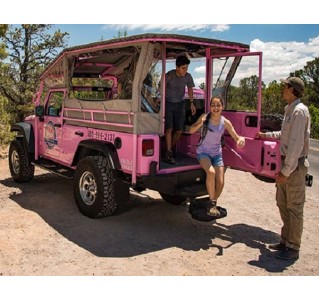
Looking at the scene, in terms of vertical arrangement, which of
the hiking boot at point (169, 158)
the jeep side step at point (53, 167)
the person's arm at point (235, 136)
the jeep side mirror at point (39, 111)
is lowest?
the jeep side step at point (53, 167)

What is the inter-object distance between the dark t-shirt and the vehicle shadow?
181cm

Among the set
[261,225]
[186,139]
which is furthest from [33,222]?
[261,225]

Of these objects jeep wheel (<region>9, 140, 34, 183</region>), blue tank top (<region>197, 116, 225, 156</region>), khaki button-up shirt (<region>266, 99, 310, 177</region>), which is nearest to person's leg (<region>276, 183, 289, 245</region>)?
khaki button-up shirt (<region>266, 99, 310, 177</region>)

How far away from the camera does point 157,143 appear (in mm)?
5074

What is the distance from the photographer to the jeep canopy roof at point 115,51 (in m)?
4.91

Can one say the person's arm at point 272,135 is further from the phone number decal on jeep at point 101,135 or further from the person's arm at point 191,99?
the phone number decal on jeep at point 101,135

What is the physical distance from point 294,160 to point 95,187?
2756mm

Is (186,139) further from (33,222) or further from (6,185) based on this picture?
(6,185)

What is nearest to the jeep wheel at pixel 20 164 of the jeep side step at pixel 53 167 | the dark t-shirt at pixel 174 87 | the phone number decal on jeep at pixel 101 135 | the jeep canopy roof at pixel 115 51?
the jeep side step at pixel 53 167

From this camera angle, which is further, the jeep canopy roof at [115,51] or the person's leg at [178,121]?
the person's leg at [178,121]

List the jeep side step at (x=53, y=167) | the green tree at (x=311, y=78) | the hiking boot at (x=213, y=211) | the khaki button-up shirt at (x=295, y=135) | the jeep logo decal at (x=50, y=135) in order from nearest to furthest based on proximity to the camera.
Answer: the khaki button-up shirt at (x=295, y=135) < the hiking boot at (x=213, y=211) < the jeep side step at (x=53, y=167) < the jeep logo decal at (x=50, y=135) < the green tree at (x=311, y=78)

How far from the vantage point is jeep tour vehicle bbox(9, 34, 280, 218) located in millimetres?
5031

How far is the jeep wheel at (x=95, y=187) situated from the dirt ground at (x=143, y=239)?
175 mm

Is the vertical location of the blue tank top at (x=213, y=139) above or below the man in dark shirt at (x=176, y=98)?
below
